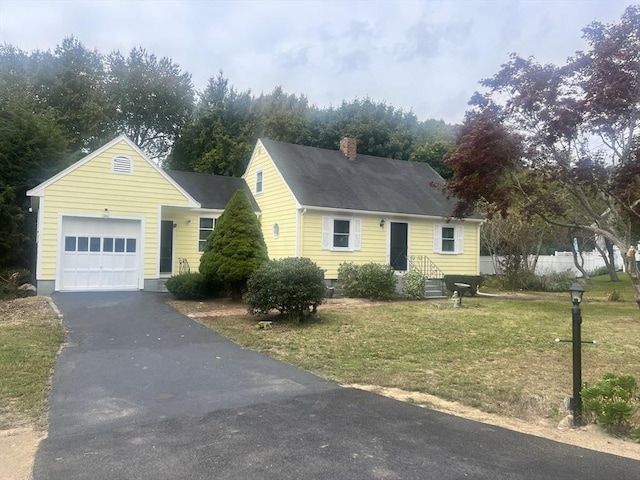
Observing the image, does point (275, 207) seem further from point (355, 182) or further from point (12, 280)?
point (12, 280)

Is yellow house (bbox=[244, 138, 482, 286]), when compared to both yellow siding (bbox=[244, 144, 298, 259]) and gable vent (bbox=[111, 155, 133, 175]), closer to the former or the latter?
yellow siding (bbox=[244, 144, 298, 259])

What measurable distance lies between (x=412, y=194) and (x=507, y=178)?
208 inches

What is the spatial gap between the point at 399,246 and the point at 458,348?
11.2 metres

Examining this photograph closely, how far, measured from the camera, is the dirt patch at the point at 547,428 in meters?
4.73

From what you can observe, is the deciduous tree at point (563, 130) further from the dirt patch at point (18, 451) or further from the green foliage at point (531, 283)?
the dirt patch at point (18, 451)

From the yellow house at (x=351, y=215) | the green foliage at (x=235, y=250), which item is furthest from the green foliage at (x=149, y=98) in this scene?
the green foliage at (x=235, y=250)

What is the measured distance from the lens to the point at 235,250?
14883 millimetres

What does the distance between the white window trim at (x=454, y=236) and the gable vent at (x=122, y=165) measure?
11.7 metres

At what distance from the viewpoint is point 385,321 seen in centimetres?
1198

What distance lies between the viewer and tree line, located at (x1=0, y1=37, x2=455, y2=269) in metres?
31.9

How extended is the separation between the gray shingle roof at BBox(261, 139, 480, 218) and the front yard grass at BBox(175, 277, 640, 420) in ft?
18.8

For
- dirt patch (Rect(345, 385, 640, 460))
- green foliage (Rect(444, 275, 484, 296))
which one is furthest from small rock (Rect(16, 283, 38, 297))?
green foliage (Rect(444, 275, 484, 296))

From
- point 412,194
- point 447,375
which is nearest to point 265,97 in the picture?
point 412,194

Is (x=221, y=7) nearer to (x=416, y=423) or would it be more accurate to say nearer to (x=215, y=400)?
(x=215, y=400)
